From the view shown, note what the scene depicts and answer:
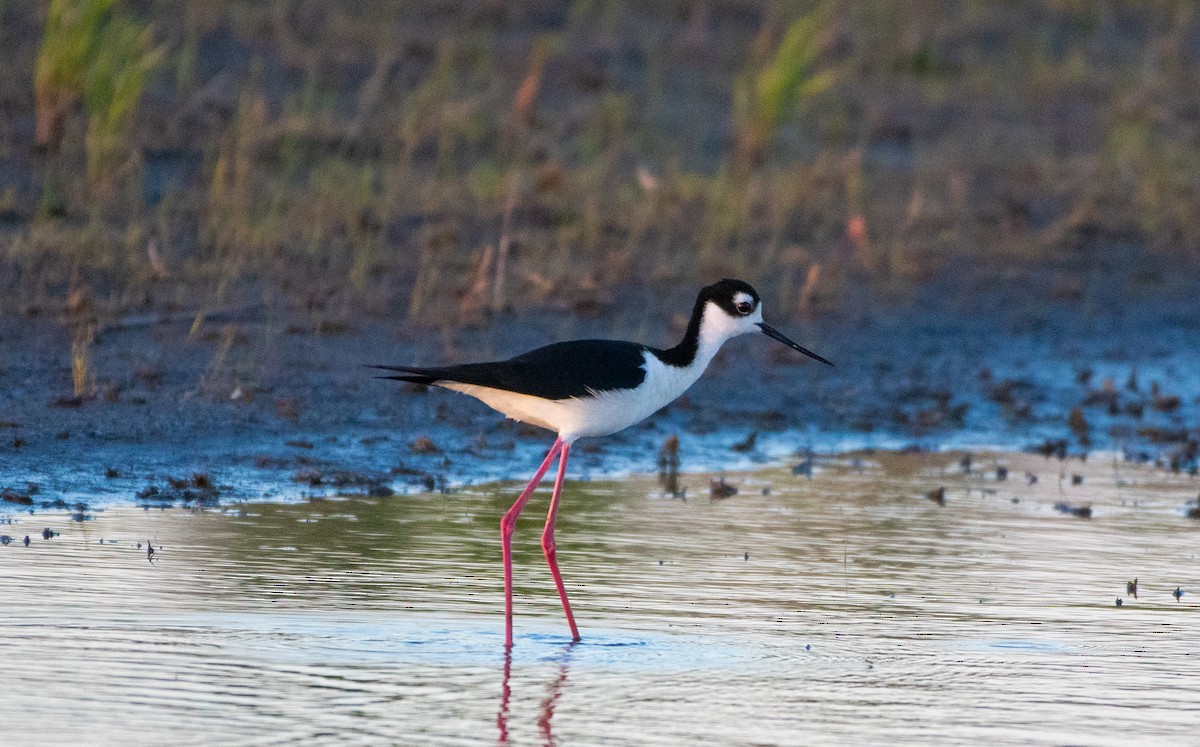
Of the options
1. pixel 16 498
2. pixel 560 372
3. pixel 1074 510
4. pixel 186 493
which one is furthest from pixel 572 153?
pixel 560 372

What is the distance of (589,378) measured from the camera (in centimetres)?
605

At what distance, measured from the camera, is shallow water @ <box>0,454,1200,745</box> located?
4598 millimetres

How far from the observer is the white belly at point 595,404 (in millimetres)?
6109

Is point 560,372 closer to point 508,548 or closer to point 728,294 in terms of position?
point 508,548

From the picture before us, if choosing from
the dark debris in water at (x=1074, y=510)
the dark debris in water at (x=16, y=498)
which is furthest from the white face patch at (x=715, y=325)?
the dark debris in water at (x=16, y=498)

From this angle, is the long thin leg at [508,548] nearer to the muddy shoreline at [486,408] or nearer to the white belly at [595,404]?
the white belly at [595,404]

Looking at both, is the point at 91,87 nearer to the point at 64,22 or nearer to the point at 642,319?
the point at 64,22

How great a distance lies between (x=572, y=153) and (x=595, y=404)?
7.56 metres

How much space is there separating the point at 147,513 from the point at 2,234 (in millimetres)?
3669

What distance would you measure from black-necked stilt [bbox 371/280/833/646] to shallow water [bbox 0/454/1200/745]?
42cm

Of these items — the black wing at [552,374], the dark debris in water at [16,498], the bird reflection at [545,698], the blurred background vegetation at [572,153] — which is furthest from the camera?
the blurred background vegetation at [572,153]

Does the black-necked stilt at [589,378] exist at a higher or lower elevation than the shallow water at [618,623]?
higher

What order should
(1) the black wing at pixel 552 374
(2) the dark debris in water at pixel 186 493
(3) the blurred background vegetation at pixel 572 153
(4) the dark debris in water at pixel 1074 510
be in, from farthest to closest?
(3) the blurred background vegetation at pixel 572 153
(4) the dark debris in water at pixel 1074 510
(2) the dark debris in water at pixel 186 493
(1) the black wing at pixel 552 374

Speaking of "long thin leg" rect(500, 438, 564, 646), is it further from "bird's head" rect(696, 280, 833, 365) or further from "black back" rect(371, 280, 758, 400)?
"bird's head" rect(696, 280, 833, 365)
